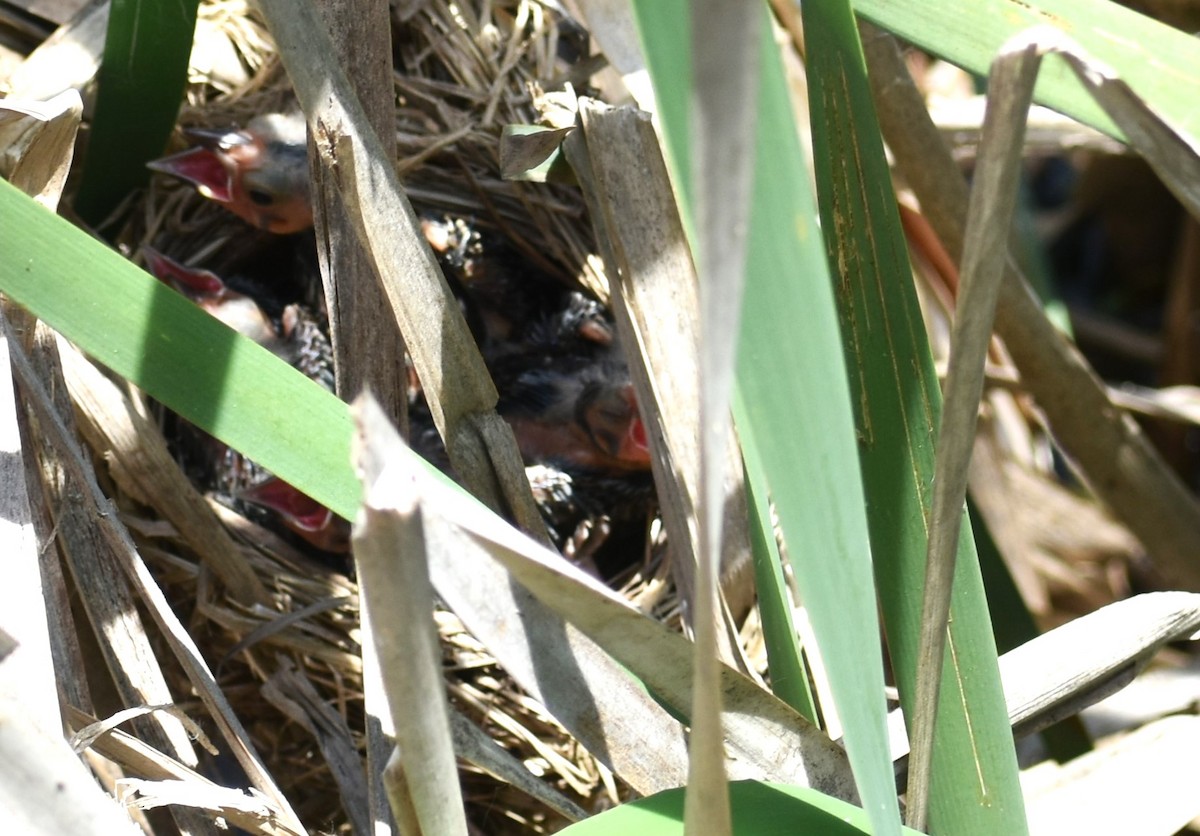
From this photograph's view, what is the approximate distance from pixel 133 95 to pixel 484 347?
1.62 feet

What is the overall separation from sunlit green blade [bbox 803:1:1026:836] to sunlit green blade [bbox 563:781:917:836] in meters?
0.06

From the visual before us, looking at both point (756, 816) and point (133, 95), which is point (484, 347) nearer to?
point (133, 95)

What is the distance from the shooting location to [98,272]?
61cm

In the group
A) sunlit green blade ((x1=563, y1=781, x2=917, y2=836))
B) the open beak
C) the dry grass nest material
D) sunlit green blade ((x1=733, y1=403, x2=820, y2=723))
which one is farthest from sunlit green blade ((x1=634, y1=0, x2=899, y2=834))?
the open beak

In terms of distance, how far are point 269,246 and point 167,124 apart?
1.17 ft

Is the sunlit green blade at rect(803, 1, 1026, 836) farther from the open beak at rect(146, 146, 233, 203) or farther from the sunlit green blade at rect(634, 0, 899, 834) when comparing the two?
the open beak at rect(146, 146, 233, 203)

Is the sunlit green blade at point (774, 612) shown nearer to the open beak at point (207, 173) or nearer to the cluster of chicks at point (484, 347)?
the cluster of chicks at point (484, 347)

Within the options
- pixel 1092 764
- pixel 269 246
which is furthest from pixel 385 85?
pixel 1092 764

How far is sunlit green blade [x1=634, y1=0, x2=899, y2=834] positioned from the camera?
0.42 meters

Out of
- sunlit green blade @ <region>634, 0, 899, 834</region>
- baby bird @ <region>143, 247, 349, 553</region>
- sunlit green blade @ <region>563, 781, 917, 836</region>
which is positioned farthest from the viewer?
baby bird @ <region>143, 247, 349, 553</region>

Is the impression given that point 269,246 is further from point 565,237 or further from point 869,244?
point 869,244

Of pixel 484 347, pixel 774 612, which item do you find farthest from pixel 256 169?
pixel 774 612

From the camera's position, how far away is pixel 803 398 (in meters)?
0.44

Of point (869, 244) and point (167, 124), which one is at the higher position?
point (167, 124)
